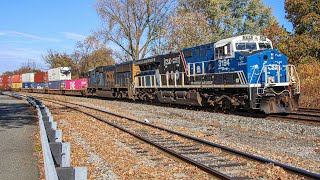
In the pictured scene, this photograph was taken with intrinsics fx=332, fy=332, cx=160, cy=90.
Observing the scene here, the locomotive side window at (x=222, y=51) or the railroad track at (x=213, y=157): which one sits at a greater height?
the locomotive side window at (x=222, y=51)

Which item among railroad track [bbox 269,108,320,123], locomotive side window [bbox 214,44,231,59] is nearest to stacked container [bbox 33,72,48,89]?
locomotive side window [bbox 214,44,231,59]

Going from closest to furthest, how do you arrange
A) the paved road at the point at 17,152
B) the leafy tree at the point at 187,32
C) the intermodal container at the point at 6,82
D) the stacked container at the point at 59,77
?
1. the paved road at the point at 17,152
2. the leafy tree at the point at 187,32
3. the stacked container at the point at 59,77
4. the intermodal container at the point at 6,82

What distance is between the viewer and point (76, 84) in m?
38.8

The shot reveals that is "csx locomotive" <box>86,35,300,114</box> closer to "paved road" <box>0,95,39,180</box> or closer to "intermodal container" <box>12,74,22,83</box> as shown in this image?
"paved road" <box>0,95,39,180</box>

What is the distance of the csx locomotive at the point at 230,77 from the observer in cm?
1400

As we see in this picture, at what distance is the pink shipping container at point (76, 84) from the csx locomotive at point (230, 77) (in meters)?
16.0

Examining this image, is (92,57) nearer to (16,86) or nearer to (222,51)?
(16,86)

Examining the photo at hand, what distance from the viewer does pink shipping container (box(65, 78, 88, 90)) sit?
121 ft

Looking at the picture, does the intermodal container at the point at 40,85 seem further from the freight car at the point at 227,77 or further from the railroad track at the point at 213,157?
the railroad track at the point at 213,157

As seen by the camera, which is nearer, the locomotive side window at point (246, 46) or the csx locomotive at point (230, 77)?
the csx locomotive at point (230, 77)

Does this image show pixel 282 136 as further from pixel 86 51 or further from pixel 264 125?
pixel 86 51

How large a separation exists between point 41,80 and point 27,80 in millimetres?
6339

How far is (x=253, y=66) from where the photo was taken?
14.1 meters

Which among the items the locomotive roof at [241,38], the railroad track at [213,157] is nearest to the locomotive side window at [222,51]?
the locomotive roof at [241,38]
